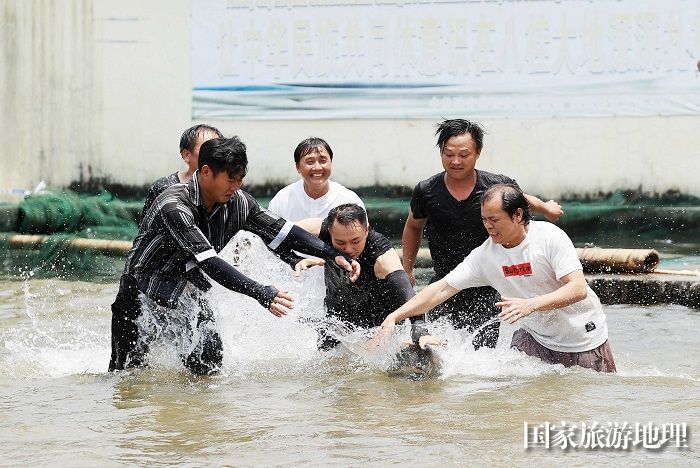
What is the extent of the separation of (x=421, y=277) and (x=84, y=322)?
10.4 ft

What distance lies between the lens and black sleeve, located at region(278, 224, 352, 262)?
Answer: 591 centimetres

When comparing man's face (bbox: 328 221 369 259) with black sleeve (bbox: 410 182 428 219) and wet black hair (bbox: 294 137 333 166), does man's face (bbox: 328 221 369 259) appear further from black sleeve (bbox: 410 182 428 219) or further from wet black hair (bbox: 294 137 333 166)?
wet black hair (bbox: 294 137 333 166)

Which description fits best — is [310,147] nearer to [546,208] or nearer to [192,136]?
[192,136]

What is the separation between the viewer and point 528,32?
11836 mm

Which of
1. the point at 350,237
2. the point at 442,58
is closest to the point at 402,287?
the point at 350,237

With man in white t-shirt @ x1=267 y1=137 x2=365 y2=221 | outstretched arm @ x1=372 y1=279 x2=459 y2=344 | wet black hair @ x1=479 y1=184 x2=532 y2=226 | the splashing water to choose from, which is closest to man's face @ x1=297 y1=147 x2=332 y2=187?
man in white t-shirt @ x1=267 y1=137 x2=365 y2=221

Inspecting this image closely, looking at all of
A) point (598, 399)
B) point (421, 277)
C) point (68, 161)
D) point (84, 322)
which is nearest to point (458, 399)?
point (598, 399)

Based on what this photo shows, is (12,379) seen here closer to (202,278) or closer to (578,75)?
(202,278)

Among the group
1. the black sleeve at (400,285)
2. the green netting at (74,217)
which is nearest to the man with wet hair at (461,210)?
the black sleeve at (400,285)

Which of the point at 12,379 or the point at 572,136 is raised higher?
the point at 572,136

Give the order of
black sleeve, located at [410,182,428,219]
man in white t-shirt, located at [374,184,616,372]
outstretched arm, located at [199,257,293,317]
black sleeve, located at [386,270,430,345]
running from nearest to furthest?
man in white t-shirt, located at [374,184,616,372], outstretched arm, located at [199,257,293,317], black sleeve, located at [386,270,430,345], black sleeve, located at [410,182,428,219]

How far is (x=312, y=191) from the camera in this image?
666 centimetres

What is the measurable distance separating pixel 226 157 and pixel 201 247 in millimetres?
451

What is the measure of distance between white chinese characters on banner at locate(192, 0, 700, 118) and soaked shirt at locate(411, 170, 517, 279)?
5821mm
